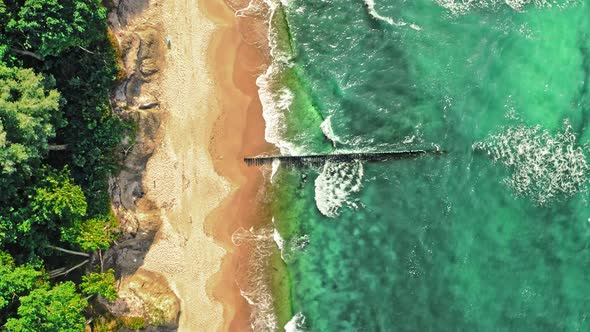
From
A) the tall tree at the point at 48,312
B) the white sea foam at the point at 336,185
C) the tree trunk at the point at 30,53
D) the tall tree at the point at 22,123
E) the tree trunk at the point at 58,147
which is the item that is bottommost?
the tall tree at the point at 48,312

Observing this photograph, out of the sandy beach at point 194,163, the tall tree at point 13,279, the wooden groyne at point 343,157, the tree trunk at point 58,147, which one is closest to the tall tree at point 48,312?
the tall tree at point 13,279

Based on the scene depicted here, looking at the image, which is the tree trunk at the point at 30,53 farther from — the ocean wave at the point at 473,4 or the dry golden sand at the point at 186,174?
the ocean wave at the point at 473,4

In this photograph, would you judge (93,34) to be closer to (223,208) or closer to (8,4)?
(8,4)

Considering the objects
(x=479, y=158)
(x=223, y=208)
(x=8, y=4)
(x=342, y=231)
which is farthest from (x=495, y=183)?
(x=8, y=4)

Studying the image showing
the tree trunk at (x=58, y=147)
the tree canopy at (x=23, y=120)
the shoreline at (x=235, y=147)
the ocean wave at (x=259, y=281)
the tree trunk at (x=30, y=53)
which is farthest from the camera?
the ocean wave at (x=259, y=281)

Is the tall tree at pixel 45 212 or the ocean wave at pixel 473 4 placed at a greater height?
the ocean wave at pixel 473 4

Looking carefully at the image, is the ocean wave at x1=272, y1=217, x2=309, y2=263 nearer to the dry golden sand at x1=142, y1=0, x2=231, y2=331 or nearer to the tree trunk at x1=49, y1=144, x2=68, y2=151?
the dry golden sand at x1=142, y1=0, x2=231, y2=331

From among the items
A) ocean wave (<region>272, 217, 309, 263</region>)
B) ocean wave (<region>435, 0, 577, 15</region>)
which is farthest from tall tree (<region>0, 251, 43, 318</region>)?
ocean wave (<region>435, 0, 577, 15</region>)
